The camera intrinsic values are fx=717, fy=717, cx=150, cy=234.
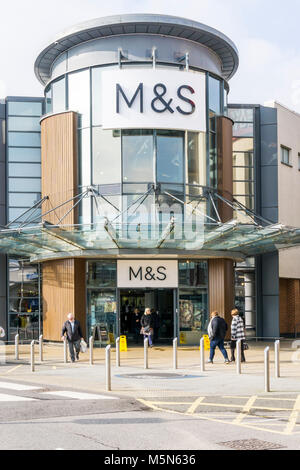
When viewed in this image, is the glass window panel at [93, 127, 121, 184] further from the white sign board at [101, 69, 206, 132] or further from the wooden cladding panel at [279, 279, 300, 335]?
the wooden cladding panel at [279, 279, 300, 335]

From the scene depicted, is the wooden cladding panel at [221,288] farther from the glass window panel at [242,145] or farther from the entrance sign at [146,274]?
the glass window panel at [242,145]

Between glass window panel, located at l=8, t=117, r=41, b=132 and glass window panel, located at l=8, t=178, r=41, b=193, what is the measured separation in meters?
2.34

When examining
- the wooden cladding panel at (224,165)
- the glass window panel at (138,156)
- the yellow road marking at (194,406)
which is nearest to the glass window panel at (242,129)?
the wooden cladding panel at (224,165)

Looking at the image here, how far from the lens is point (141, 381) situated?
16609 millimetres

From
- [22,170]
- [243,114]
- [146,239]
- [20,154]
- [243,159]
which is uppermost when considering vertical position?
[243,114]

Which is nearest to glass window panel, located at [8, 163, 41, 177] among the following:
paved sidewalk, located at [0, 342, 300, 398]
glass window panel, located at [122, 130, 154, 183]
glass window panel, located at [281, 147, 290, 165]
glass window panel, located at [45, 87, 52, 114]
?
glass window panel, located at [45, 87, 52, 114]

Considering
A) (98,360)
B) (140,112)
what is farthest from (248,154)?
(98,360)

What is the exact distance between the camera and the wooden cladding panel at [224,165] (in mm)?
29533

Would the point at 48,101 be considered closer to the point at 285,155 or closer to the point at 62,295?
the point at 62,295

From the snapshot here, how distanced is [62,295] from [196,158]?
7619mm

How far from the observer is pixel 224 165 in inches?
1172

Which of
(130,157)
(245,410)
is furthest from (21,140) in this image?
(245,410)

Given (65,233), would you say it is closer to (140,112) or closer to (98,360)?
(98,360)

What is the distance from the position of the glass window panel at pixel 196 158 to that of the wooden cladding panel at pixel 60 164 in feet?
15.0
